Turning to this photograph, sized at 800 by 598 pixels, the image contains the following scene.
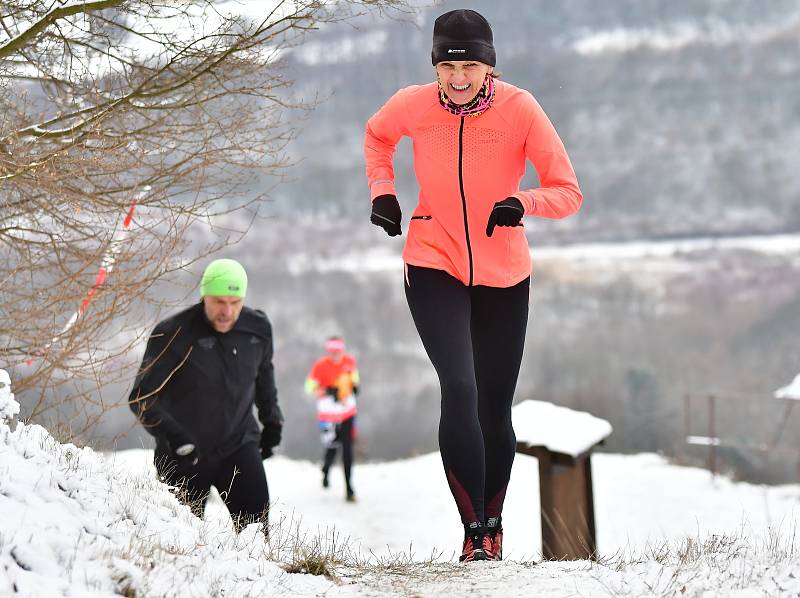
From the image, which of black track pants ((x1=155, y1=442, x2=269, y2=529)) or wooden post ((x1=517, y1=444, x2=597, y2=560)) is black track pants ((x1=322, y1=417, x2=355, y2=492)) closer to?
wooden post ((x1=517, y1=444, x2=597, y2=560))

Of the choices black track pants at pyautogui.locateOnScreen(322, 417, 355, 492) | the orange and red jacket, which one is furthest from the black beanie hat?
black track pants at pyautogui.locateOnScreen(322, 417, 355, 492)

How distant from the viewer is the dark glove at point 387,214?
3648 mm

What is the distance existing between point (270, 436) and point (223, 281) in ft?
3.05

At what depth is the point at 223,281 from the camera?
A: 15.1ft

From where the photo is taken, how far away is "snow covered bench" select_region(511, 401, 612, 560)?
6.44 m

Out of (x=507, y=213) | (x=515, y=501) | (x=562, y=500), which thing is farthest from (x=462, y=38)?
(x=515, y=501)

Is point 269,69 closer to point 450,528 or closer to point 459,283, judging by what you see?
point 459,283

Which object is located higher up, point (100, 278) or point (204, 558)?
point (100, 278)

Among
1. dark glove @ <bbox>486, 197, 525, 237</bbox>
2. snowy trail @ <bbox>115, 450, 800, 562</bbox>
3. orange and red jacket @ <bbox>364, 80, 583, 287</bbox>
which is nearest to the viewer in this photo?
dark glove @ <bbox>486, 197, 525, 237</bbox>

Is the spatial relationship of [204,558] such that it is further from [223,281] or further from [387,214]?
[223,281]

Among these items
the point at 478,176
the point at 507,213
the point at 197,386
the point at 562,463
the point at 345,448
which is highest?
the point at 478,176

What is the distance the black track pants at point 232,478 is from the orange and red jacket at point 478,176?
152cm

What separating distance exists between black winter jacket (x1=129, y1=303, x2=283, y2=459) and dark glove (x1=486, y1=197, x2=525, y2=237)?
1.77 m

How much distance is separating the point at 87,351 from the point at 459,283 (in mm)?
2310
